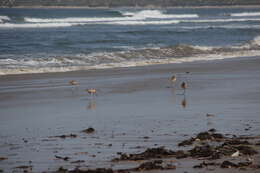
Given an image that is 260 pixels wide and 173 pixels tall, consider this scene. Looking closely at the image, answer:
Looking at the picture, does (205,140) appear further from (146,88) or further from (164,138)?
(146,88)

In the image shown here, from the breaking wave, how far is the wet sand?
162cm

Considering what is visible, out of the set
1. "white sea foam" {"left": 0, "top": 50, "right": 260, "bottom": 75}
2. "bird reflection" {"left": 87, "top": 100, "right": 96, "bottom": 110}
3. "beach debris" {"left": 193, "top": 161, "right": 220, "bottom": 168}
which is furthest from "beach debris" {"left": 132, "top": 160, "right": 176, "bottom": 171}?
"white sea foam" {"left": 0, "top": 50, "right": 260, "bottom": 75}

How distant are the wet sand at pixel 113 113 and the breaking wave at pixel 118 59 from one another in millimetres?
1621

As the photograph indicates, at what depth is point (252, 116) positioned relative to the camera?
9477 millimetres

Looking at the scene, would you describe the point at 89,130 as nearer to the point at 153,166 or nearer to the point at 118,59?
the point at 153,166

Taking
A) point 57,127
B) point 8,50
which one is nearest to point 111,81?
point 57,127

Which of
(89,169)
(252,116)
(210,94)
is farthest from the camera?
(210,94)

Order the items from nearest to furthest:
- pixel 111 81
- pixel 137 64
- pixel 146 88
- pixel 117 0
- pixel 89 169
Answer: pixel 89 169 → pixel 146 88 → pixel 111 81 → pixel 137 64 → pixel 117 0

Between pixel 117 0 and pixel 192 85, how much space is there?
152459mm

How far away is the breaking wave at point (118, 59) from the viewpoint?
59.0 feet

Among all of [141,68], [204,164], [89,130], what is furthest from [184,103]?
[141,68]

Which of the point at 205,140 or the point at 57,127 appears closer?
the point at 205,140

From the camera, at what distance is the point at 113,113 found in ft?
32.9


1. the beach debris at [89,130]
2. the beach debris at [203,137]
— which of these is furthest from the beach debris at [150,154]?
the beach debris at [89,130]
